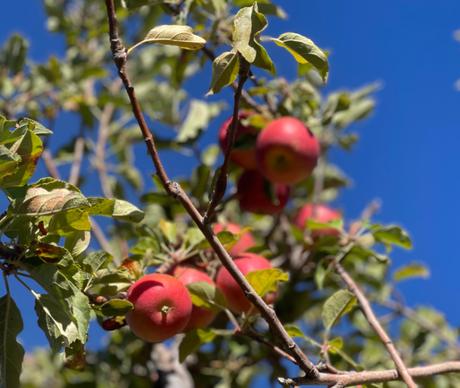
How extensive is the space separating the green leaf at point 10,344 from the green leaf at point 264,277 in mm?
418

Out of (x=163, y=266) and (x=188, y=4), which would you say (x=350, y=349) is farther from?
(x=188, y=4)

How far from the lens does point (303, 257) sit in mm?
1986

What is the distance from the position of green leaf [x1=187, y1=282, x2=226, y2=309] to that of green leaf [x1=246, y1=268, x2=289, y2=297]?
0.08m

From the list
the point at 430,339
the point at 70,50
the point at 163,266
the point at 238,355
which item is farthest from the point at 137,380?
the point at 70,50

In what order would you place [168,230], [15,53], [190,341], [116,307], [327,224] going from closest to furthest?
[116,307] < [190,341] < [168,230] < [327,224] < [15,53]

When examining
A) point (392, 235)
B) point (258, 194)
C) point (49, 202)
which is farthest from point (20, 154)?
point (392, 235)

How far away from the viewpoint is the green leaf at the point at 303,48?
3.35 feet

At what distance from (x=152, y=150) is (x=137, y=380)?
1227mm

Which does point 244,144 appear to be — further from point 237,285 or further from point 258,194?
point 237,285

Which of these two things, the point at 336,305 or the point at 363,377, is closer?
the point at 363,377

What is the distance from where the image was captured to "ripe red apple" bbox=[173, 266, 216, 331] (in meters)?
1.30

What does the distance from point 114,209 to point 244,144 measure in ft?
2.12

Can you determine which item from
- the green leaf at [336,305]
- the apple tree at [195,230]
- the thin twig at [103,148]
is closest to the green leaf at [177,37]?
the apple tree at [195,230]

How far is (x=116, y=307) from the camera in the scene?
108cm
